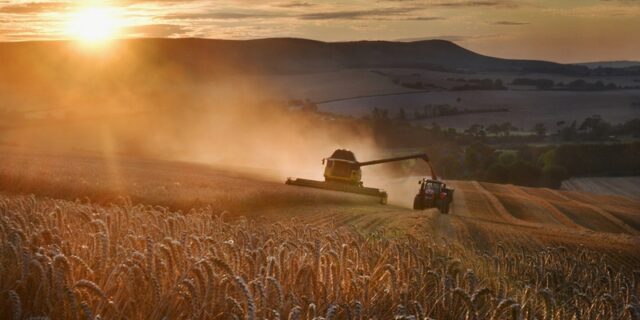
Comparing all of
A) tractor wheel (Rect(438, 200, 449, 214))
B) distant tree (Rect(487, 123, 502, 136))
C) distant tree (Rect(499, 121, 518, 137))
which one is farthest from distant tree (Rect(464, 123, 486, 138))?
tractor wheel (Rect(438, 200, 449, 214))

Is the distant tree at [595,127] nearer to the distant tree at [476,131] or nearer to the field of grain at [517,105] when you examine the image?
the field of grain at [517,105]

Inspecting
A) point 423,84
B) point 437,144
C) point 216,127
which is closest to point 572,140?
point 437,144

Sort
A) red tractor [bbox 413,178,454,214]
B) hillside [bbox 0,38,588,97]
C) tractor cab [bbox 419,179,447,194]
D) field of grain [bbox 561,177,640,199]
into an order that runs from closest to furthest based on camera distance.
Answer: red tractor [bbox 413,178,454,214], tractor cab [bbox 419,179,447,194], field of grain [bbox 561,177,640,199], hillside [bbox 0,38,588,97]

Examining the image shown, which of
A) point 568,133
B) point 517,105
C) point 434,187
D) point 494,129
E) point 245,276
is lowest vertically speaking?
point 245,276

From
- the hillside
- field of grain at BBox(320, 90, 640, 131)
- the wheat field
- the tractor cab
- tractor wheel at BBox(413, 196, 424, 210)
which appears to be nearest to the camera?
the wheat field

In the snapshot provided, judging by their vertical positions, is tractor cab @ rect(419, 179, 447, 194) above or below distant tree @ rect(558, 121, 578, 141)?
below

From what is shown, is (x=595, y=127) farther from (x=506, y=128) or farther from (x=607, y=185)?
(x=607, y=185)

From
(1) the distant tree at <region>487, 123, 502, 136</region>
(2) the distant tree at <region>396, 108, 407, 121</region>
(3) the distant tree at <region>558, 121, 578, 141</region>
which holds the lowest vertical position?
(3) the distant tree at <region>558, 121, 578, 141</region>

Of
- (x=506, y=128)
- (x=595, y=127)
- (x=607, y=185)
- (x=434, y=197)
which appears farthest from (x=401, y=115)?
(x=434, y=197)

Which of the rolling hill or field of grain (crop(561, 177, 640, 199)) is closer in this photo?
field of grain (crop(561, 177, 640, 199))

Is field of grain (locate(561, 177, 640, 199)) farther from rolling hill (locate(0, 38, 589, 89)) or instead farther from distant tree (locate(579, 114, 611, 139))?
rolling hill (locate(0, 38, 589, 89))

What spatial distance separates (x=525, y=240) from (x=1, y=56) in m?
101

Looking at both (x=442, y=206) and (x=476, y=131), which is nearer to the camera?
(x=442, y=206)

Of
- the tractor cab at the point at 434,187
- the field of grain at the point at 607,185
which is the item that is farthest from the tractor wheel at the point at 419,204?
the field of grain at the point at 607,185
